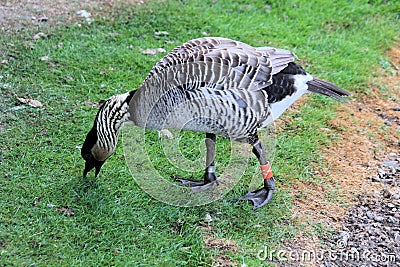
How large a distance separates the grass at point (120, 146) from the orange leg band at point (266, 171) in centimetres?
24

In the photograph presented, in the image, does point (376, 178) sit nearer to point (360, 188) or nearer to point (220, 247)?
point (360, 188)

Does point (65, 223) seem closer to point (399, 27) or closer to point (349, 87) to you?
point (349, 87)

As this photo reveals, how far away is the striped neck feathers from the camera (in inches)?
200

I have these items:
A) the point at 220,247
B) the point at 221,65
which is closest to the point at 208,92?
the point at 221,65

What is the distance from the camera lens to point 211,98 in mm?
4875

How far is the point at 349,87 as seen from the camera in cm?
767

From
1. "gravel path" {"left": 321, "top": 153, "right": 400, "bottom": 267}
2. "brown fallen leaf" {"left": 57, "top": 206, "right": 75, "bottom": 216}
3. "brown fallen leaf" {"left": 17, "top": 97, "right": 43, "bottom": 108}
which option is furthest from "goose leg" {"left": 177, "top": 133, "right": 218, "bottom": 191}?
"brown fallen leaf" {"left": 17, "top": 97, "right": 43, "bottom": 108}

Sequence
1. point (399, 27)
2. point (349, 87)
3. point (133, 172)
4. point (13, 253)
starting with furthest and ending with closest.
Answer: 1. point (399, 27)
2. point (349, 87)
3. point (133, 172)
4. point (13, 253)

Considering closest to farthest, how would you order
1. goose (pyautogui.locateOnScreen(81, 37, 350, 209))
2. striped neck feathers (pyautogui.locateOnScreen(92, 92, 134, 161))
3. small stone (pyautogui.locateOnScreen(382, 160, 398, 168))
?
goose (pyautogui.locateOnScreen(81, 37, 350, 209)) → striped neck feathers (pyautogui.locateOnScreen(92, 92, 134, 161)) → small stone (pyautogui.locateOnScreen(382, 160, 398, 168))

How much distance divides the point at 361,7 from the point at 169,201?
6.05m

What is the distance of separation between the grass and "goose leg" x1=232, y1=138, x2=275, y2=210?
0.29 feet

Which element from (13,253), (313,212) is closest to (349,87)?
(313,212)

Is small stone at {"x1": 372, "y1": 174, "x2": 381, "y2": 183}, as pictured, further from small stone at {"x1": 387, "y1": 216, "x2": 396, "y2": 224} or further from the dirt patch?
the dirt patch

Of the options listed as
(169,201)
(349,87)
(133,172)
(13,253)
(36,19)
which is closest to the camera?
(13,253)
